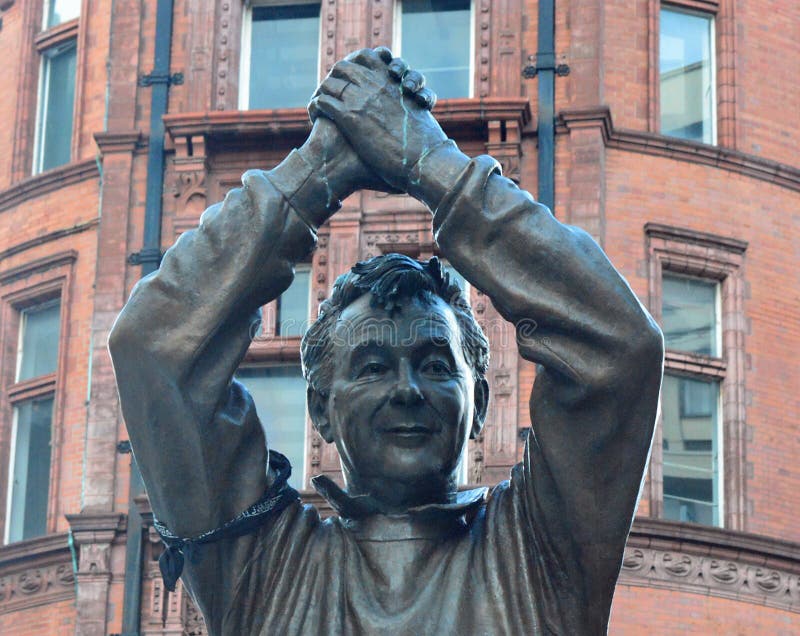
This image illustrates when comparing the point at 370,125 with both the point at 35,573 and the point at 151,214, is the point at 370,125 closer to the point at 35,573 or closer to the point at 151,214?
the point at 151,214

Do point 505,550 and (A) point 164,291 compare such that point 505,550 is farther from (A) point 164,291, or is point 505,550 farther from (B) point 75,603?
(B) point 75,603

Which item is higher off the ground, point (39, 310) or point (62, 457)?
point (39, 310)

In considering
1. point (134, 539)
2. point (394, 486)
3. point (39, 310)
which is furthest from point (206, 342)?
point (39, 310)

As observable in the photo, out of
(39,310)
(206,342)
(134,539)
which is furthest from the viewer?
(39,310)

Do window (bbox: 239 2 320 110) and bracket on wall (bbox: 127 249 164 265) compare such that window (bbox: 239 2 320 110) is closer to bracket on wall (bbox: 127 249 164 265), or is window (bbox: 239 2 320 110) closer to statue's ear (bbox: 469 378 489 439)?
bracket on wall (bbox: 127 249 164 265)

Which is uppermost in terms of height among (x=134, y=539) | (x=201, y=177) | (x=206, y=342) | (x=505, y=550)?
(x=201, y=177)

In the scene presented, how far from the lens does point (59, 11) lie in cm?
3111

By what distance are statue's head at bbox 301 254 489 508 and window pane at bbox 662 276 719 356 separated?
22444 millimetres

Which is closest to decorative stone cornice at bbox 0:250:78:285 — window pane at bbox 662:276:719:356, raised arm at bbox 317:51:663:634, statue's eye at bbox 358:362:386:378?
window pane at bbox 662:276:719:356

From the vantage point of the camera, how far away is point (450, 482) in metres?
5.34

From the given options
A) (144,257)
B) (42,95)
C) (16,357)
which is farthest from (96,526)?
(42,95)

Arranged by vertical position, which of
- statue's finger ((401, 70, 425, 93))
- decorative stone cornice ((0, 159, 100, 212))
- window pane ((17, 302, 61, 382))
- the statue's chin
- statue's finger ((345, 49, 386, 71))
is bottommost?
the statue's chin

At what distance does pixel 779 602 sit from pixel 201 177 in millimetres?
7782

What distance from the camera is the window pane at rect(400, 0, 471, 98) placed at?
27625mm
